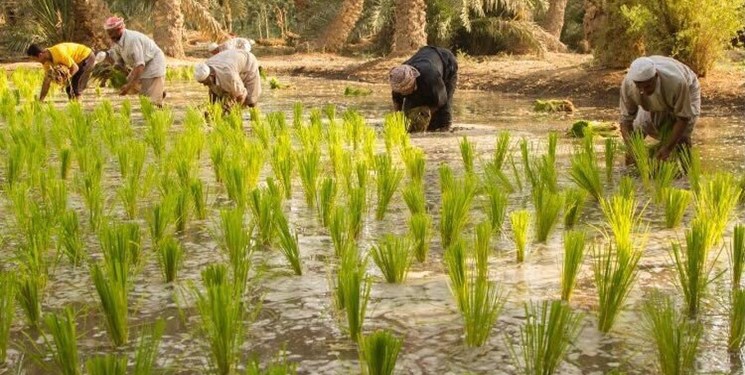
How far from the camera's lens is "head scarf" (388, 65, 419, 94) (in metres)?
6.27

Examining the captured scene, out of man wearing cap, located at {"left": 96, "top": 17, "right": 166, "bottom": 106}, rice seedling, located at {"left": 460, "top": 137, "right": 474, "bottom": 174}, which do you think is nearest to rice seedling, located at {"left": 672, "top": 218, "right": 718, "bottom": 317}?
rice seedling, located at {"left": 460, "top": 137, "right": 474, "bottom": 174}

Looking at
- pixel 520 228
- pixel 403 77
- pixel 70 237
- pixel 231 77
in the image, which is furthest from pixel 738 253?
pixel 231 77

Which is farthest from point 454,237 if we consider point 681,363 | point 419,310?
point 681,363

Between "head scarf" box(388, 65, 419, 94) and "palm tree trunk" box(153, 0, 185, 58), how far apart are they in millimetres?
11712

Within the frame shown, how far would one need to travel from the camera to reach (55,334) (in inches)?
80.5

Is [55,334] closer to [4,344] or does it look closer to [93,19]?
[4,344]

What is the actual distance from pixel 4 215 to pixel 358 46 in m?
16.9

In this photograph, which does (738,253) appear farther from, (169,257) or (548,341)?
(169,257)

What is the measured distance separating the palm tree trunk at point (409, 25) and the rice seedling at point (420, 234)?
11.9 metres

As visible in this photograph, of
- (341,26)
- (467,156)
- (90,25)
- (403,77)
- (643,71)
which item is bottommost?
(467,156)

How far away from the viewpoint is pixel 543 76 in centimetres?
1183

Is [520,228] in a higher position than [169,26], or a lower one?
lower

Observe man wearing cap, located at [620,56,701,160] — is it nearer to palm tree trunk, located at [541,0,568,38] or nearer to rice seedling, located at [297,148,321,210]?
rice seedling, located at [297,148,321,210]

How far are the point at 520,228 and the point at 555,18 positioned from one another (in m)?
16.1
